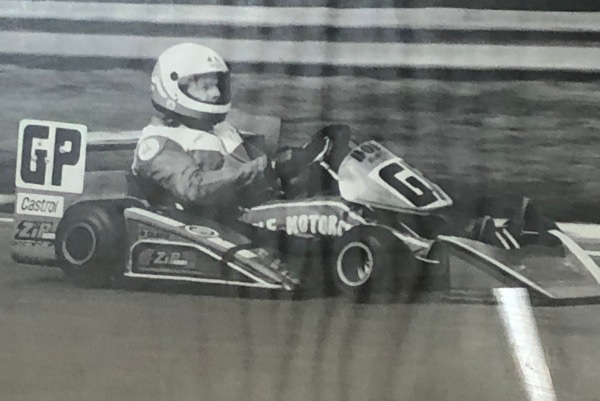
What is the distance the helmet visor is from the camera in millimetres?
523

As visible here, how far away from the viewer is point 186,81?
0.52 meters

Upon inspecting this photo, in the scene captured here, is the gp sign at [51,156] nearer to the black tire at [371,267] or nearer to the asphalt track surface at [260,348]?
the asphalt track surface at [260,348]

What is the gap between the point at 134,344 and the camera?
50cm

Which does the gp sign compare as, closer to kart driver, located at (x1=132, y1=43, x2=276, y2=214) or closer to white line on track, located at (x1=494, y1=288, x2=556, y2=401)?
kart driver, located at (x1=132, y1=43, x2=276, y2=214)

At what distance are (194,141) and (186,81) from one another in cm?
4

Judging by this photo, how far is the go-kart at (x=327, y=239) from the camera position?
0.51 meters

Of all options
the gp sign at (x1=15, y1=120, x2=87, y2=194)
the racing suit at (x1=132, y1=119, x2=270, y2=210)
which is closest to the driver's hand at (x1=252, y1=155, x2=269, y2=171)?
the racing suit at (x1=132, y1=119, x2=270, y2=210)

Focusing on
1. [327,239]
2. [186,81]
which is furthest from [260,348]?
[186,81]

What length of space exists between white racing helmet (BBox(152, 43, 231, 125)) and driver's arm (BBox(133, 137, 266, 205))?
0.08 feet

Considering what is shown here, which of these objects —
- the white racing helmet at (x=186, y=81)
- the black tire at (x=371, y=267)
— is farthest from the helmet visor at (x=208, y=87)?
the black tire at (x=371, y=267)

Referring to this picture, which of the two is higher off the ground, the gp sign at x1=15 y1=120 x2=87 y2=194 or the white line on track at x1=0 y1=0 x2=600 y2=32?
the white line on track at x1=0 y1=0 x2=600 y2=32

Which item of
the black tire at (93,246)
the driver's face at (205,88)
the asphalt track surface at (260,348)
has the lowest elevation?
the asphalt track surface at (260,348)

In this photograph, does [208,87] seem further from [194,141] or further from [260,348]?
[260,348]

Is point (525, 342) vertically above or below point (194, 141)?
below
